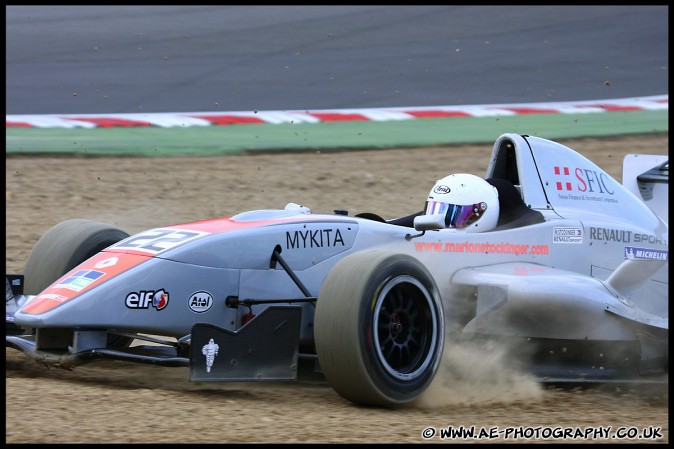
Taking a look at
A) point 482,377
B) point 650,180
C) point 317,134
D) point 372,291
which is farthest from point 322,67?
point 372,291

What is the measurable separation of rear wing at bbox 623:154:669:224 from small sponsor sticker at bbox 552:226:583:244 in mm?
1575

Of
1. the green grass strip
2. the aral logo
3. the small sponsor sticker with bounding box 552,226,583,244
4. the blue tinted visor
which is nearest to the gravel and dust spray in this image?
the blue tinted visor

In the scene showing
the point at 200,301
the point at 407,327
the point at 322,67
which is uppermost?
the point at 322,67

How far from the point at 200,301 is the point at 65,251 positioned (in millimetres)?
1461

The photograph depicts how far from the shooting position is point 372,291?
5.56 metres

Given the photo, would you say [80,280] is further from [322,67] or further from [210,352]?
[322,67]

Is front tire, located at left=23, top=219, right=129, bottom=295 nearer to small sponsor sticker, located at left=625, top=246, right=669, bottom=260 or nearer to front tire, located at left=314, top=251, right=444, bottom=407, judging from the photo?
front tire, located at left=314, top=251, right=444, bottom=407

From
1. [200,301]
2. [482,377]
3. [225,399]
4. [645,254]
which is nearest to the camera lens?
[225,399]

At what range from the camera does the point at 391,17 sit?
20062mm

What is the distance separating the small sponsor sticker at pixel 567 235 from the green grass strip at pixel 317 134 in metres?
6.26

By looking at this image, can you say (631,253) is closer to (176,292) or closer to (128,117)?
Result: (176,292)

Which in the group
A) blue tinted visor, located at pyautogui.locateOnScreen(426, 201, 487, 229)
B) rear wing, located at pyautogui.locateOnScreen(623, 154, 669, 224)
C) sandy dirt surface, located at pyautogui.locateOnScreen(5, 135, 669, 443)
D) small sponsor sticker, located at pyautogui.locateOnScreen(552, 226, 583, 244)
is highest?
rear wing, located at pyautogui.locateOnScreen(623, 154, 669, 224)

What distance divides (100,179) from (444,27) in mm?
9154

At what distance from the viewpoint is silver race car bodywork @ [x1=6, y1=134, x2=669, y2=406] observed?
221 inches
